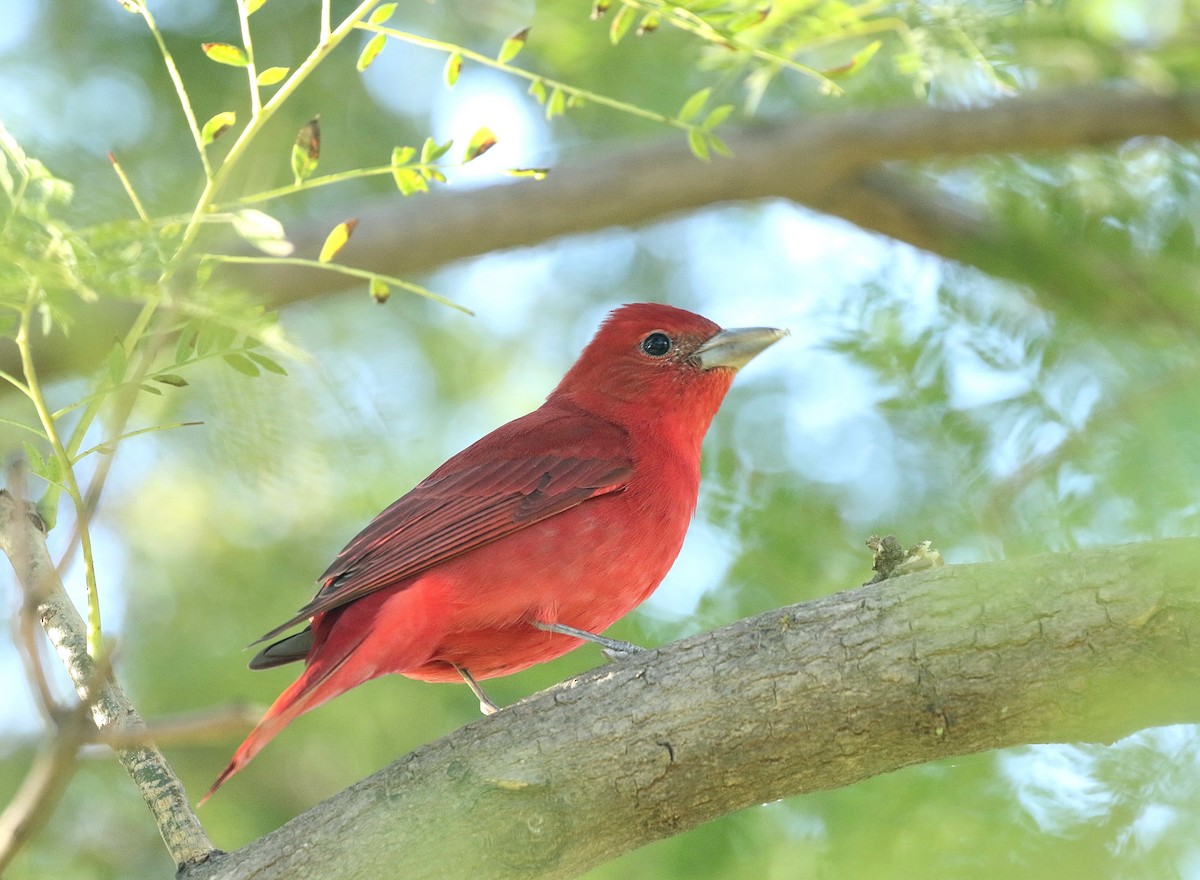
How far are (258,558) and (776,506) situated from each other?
7.42 feet

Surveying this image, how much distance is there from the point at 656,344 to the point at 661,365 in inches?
3.8

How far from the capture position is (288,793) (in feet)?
17.9

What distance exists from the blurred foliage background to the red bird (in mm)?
279

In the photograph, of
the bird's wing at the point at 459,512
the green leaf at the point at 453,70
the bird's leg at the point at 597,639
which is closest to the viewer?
the green leaf at the point at 453,70

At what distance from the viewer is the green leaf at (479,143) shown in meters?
2.30

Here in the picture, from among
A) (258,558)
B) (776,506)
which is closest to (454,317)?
(258,558)

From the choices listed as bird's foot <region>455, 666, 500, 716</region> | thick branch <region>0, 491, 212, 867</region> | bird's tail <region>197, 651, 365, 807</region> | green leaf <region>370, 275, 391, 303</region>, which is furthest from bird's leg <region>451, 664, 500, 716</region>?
green leaf <region>370, 275, 391, 303</region>

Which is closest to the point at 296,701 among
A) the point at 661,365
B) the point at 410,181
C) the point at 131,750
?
the point at 131,750

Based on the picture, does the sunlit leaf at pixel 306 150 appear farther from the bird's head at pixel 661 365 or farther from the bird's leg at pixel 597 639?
the bird's head at pixel 661 365

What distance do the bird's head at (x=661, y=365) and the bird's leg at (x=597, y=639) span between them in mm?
937

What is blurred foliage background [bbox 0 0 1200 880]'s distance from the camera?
116 inches

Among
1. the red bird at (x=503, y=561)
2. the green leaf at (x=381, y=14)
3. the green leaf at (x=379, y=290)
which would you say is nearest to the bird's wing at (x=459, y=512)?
the red bird at (x=503, y=561)

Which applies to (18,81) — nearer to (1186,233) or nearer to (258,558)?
(258,558)

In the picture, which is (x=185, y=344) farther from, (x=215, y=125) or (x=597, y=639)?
(x=597, y=639)
